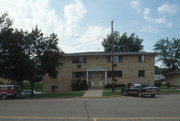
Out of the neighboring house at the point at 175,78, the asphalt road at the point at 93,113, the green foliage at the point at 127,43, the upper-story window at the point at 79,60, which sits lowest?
the asphalt road at the point at 93,113

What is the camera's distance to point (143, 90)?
2188 cm

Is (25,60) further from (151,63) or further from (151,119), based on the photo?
(151,63)

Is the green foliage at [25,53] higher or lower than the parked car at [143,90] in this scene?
higher

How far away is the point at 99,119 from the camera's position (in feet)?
29.9

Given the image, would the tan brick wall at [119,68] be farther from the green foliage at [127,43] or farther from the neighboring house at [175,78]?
the green foliage at [127,43]

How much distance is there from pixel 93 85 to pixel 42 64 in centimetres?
1385

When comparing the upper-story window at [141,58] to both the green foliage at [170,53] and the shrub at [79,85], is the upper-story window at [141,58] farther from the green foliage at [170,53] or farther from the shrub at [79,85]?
the green foliage at [170,53]

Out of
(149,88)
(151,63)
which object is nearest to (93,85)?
(151,63)

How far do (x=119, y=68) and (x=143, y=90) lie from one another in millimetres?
15143

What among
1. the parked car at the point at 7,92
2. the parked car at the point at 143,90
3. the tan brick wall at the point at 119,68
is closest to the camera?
the parked car at the point at 143,90

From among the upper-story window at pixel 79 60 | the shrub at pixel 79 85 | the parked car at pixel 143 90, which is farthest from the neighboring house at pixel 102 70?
the parked car at pixel 143 90

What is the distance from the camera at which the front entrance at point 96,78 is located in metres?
36.9

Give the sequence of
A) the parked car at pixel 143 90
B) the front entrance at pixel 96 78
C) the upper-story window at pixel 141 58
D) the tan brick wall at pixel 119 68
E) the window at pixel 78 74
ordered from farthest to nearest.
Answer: the window at pixel 78 74 < the front entrance at pixel 96 78 < the upper-story window at pixel 141 58 < the tan brick wall at pixel 119 68 < the parked car at pixel 143 90

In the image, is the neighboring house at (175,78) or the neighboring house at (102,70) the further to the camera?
the neighboring house at (175,78)
